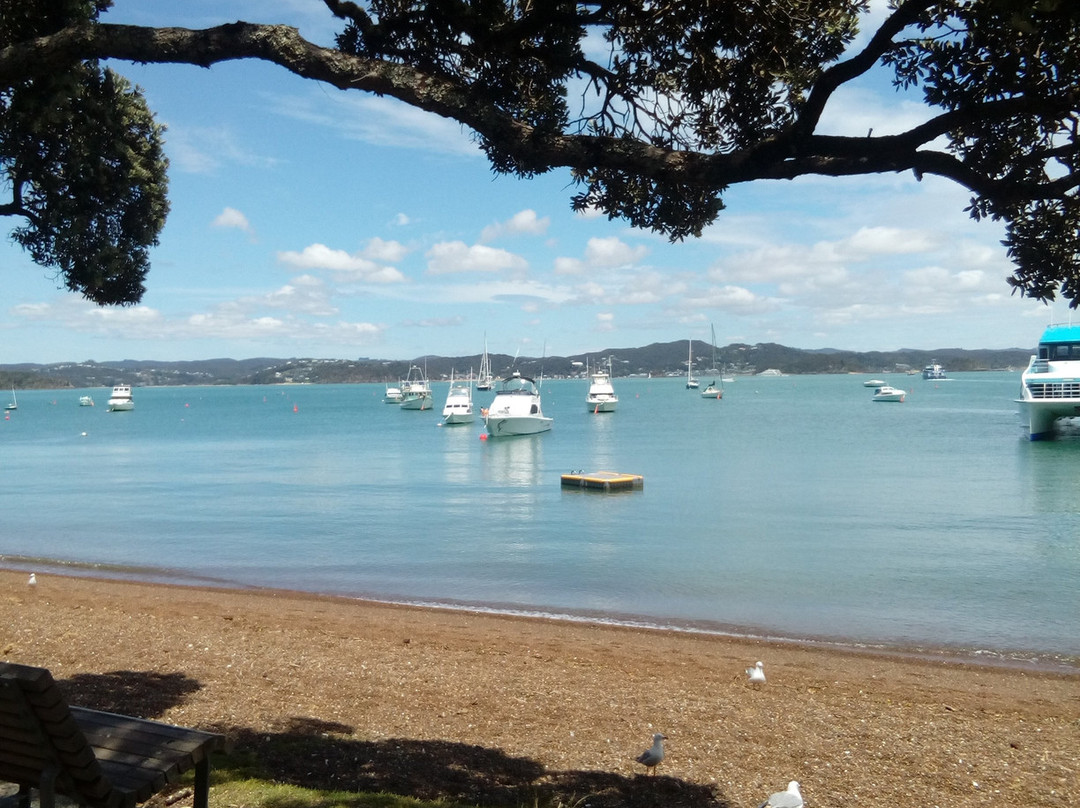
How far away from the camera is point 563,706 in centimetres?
885

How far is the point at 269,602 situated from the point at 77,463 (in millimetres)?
44630

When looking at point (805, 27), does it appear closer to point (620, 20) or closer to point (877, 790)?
point (620, 20)

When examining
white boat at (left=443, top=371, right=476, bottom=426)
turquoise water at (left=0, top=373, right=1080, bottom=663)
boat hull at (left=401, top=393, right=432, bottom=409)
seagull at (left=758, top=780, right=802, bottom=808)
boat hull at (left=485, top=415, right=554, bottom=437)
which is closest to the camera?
seagull at (left=758, top=780, right=802, bottom=808)

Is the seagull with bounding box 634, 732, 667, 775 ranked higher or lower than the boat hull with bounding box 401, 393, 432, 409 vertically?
higher

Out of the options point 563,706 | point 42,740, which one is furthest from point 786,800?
point 42,740

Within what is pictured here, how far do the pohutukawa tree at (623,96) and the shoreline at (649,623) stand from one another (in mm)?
9646

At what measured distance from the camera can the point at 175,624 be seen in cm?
1273

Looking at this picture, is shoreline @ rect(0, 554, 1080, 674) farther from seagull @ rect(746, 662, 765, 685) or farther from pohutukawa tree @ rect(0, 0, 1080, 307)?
pohutukawa tree @ rect(0, 0, 1080, 307)

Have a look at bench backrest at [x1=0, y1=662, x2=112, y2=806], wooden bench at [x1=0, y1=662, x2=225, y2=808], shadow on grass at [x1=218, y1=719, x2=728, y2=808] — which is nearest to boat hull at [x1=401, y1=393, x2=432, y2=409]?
shadow on grass at [x1=218, y1=719, x2=728, y2=808]

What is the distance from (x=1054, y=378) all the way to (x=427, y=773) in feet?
182

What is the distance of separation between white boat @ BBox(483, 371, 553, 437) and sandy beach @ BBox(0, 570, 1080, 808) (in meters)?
55.9

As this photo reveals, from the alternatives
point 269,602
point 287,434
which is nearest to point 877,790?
point 269,602

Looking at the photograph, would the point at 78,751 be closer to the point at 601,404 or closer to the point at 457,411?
the point at 457,411

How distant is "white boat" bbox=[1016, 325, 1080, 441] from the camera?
171 feet
